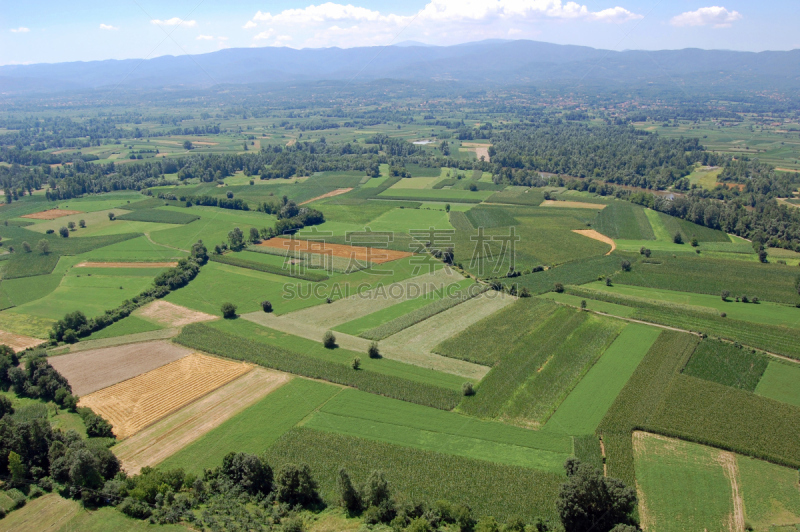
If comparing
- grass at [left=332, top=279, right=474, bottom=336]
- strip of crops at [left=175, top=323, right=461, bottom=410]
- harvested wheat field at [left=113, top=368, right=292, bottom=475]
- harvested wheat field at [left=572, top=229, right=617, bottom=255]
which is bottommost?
harvested wheat field at [left=113, top=368, right=292, bottom=475]

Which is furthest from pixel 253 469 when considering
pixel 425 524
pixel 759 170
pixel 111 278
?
pixel 759 170

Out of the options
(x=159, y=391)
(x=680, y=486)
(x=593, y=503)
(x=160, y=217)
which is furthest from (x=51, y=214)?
(x=680, y=486)

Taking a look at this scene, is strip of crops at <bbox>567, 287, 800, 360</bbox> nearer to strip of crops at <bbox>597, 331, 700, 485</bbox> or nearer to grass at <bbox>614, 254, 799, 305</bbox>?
strip of crops at <bbox>597, 331, 700, 485</bbox>

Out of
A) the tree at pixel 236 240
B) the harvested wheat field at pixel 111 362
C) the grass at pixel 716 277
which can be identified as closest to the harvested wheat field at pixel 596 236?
the grass at pixel 716 277

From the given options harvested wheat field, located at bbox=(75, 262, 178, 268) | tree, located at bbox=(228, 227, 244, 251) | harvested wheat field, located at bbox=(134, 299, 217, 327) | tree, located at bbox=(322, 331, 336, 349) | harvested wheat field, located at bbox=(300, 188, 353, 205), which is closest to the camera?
tree, located at bbox=(322, 331, 336, 349)

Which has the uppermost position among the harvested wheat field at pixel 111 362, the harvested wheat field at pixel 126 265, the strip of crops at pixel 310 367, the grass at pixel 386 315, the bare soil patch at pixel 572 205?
the bare soil patch at pixel 572 205

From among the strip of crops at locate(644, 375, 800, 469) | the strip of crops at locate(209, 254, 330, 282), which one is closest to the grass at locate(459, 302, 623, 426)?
the strip of crops at locate(644, 375, 800, 469)

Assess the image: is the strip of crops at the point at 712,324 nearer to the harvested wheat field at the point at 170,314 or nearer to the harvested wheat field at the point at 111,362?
the harvested wheat field at the point at 170,314

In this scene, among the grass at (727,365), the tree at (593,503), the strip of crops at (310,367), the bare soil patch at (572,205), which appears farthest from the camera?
the bare soil patch at (572,205)
